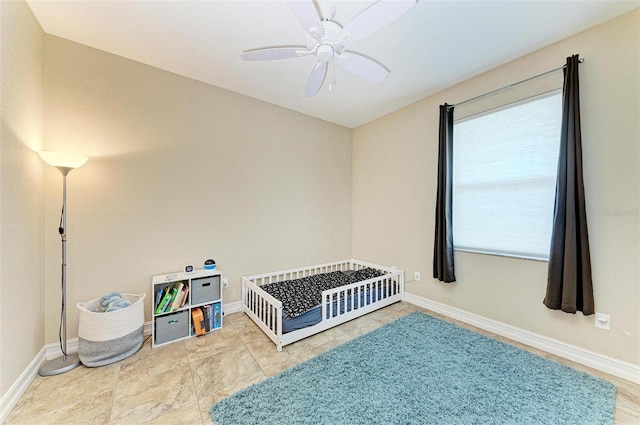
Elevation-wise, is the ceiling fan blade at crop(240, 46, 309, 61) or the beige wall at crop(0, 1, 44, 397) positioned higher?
the ceiling fan blade at crop(240, 46, 309, 61)

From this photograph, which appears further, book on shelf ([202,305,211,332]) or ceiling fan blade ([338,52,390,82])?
book on shelf ([202,305,211,332])

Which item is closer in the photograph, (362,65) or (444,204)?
(362,65)

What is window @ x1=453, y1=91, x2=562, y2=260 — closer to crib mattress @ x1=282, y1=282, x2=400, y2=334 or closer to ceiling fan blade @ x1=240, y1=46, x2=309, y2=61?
crib mattress @ x1=282, y1=282, x2=400, y2=334

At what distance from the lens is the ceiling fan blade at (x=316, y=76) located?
1741mm

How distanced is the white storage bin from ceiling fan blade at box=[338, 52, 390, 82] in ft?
8.39

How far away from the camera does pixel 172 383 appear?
1.70 meters

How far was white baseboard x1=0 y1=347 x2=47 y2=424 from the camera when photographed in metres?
1.40

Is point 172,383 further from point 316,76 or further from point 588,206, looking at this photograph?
point 588,206

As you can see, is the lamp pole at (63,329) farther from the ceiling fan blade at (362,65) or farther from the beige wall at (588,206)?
the beige wall at (588,206)

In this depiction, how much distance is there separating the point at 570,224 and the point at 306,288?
8.20 feet

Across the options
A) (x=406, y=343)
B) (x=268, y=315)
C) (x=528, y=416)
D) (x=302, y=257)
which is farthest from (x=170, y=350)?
(x=528, y=416)

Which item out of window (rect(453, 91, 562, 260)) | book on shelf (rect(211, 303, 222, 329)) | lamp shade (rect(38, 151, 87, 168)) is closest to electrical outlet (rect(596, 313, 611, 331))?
window (rect(453, 91, 562, 260))

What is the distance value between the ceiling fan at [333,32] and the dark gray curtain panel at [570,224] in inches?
61.4

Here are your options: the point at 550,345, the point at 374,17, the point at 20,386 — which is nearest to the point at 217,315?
the point at 20,386
